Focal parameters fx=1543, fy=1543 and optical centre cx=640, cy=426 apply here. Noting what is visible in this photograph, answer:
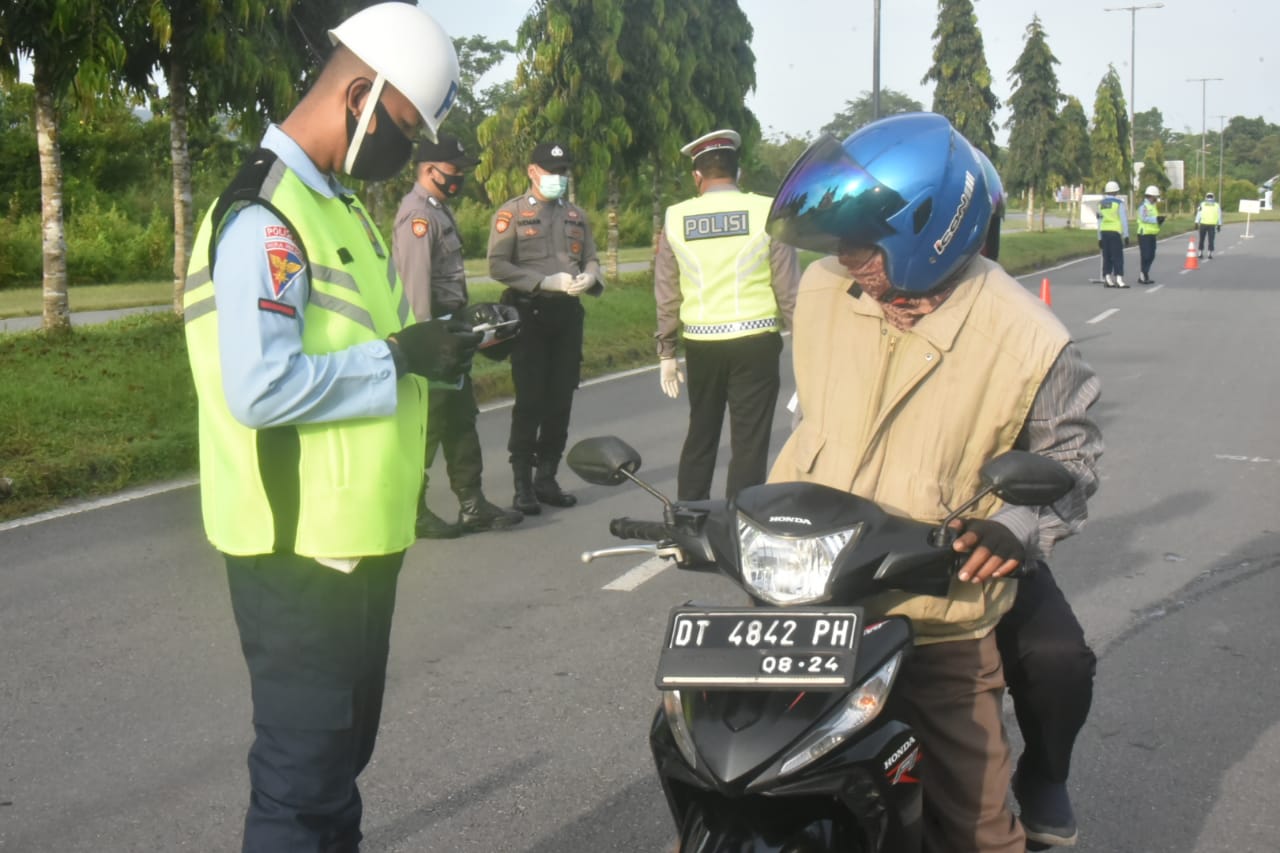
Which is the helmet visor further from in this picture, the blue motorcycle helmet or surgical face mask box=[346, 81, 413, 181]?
surgical face mask box=[346, 81, 413, 181]

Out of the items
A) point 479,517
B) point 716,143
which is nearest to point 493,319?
point 716,143

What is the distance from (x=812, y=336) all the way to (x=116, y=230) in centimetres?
2792

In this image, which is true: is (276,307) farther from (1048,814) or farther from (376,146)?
(1048,814)

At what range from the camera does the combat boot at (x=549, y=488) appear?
8.29m

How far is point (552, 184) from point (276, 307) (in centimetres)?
565

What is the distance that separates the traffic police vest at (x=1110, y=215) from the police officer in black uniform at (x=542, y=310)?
749 inches

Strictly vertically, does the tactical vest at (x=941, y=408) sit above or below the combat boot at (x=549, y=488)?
above

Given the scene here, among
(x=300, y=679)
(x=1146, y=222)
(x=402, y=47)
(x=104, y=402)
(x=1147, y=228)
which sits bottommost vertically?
(x=104, y=402)

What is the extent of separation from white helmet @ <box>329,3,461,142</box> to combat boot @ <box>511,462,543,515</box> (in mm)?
5264

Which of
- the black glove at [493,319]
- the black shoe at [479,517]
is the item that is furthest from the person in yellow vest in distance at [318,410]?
the black shoe at [479,517]

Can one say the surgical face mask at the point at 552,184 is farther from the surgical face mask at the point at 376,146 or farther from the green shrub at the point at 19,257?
the green shrub at the point at 19,257

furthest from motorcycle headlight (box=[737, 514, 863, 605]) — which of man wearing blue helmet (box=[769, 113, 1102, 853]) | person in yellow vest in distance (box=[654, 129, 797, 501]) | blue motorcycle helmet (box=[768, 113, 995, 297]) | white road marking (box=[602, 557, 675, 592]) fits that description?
person in yellow vest in distance (box=[654, 129, 797, 501])

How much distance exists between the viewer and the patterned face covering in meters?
2.85

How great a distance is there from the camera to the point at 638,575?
6.79 meters
